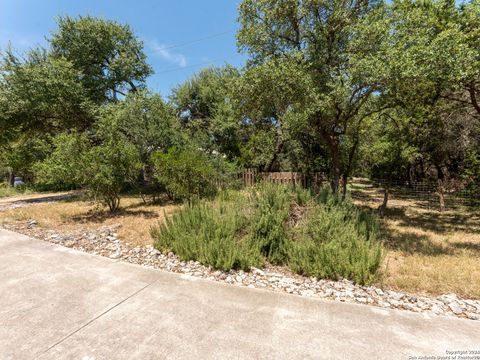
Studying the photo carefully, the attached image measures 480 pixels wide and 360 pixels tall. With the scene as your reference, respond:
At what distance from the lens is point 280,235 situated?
397 cm

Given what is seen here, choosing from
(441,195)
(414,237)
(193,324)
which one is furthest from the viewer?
(441,195)

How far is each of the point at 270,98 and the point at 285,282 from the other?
445 cm

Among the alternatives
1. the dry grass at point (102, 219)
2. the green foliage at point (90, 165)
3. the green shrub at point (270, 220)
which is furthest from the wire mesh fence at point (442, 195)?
the green foliage at point (90, 165)

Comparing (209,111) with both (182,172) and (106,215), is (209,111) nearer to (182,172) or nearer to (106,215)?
(182,172)

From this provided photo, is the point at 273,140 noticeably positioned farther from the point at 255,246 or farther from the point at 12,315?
the point at 12,315

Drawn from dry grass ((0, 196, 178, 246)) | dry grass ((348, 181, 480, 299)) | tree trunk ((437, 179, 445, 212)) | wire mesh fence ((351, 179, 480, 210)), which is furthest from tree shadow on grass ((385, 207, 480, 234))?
dry grass ((0, 196, 178, 246))

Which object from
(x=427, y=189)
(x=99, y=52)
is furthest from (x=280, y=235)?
(x=99, y=52)

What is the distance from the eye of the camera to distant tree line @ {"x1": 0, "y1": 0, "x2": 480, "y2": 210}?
4.81m

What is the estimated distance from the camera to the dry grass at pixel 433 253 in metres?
3.08

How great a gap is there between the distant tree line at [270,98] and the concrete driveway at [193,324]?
395 centimetres

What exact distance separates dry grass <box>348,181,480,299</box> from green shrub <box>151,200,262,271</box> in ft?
6.91

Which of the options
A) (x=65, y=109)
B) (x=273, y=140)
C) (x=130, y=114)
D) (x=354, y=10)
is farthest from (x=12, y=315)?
(x=65, y=109)

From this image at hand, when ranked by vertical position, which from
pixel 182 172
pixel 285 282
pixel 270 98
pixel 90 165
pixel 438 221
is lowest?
pixel 438 221

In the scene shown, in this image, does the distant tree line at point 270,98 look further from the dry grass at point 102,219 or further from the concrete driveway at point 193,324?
the concrete driveway at point 193,324
